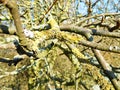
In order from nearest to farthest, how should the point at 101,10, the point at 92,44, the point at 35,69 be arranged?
the point at 92,44
the point at 35,69
the point at 101,10

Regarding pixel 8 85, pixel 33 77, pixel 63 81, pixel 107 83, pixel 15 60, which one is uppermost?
pixel 15 60

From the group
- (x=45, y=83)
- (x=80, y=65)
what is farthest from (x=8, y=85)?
(x=80, y=65)

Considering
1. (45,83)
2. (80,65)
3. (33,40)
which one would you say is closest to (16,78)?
(45,83)

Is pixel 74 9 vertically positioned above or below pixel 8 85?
above

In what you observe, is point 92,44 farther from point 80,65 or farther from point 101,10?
point 101,10

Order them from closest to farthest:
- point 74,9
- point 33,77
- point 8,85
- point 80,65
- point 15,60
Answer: point 15,60, point 80,65, point 33,77, point 74,9, point 8,85

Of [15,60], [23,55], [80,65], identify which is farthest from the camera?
[80,65]

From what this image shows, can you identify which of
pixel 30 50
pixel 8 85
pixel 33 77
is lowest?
pixel 8 85

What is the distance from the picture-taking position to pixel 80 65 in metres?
1.67

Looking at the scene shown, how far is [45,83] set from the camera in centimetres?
226

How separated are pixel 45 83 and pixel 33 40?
3.23 ft

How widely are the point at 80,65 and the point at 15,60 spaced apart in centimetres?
38

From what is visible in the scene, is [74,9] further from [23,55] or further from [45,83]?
[23,55]

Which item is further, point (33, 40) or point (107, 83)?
point (107, 83)
